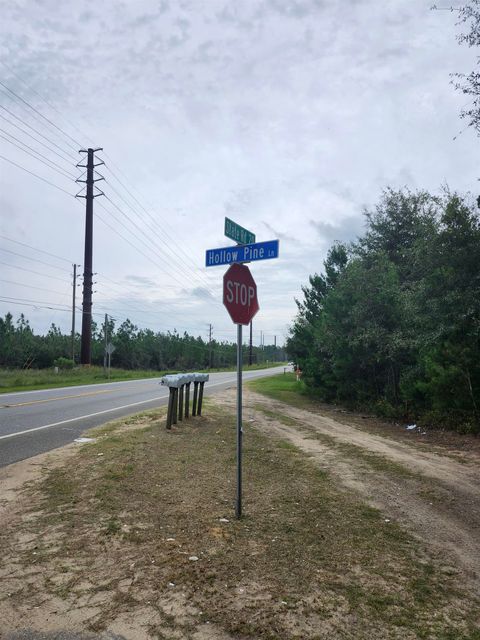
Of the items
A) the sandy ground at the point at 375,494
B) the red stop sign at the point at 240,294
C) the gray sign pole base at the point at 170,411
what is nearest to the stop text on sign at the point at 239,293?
the red stop sign at the point at 240,294

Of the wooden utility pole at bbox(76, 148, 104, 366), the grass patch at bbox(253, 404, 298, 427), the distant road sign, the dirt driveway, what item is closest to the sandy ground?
the dirt driveway

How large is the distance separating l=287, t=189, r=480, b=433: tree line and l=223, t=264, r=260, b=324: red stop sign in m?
7.99

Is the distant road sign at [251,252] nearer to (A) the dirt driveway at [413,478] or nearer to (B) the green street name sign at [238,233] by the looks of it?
(B) the green street name sign at [238,233]

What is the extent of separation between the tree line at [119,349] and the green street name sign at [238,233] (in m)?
46.8

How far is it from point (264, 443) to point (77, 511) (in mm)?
5099

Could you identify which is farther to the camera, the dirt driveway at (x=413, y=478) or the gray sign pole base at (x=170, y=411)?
the gray sign pole base at (x=170, y=411)

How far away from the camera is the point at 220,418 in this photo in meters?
13.7

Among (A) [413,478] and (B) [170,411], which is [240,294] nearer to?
(A) [413,478]

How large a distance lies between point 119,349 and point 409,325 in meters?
65.8

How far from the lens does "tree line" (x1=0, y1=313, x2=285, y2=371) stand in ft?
199

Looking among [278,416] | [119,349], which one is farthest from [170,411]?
[119,349]

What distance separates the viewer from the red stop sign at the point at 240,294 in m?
5.14

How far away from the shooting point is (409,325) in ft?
49.5

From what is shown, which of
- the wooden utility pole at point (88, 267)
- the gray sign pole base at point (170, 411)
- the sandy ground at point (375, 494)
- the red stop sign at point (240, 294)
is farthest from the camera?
the wooden utility pole at point (88, 267)
